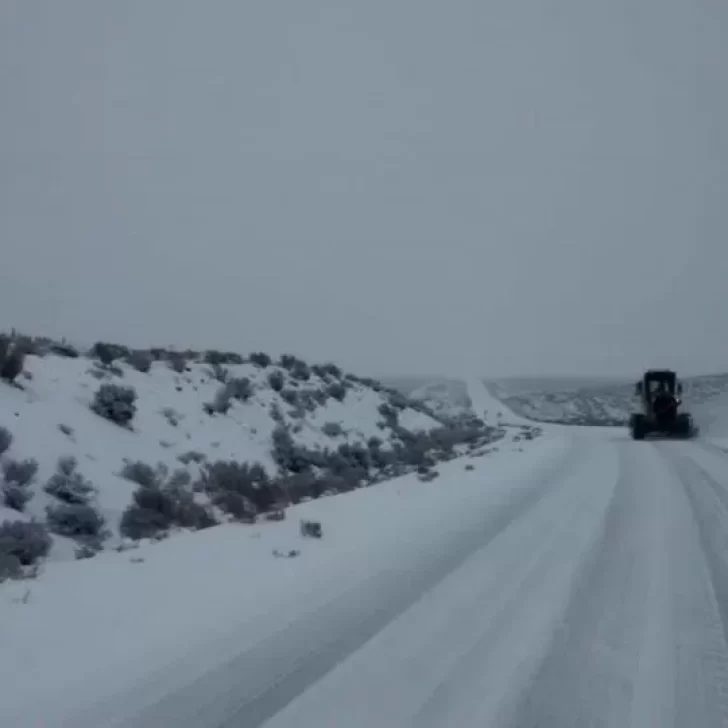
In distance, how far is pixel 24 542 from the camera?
10.1 meters

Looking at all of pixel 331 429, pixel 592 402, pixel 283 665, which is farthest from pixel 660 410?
pixel 592 402

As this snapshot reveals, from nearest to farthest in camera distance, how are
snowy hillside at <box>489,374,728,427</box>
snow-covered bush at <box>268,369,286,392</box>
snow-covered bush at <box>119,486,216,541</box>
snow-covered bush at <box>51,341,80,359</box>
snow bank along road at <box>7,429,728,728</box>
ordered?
snow bank along road at <box>7,429,728,728</box>, snow-covered bush at <box>119,486,216,541</box>, snow-covered bush at <box>51,341,80,359</box>, snow-covered bush at <box>268,369,286,392</box>, snowy hillside at <box>489,374,728,427</box>

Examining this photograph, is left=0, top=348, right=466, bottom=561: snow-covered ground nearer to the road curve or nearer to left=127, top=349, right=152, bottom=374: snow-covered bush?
left=127, top=349, right=152, bottom=374: snow-covered bush

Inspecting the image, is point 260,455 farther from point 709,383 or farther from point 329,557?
point 709,383

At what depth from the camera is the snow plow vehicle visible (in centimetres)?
3694

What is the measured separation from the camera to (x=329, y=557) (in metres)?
9.18

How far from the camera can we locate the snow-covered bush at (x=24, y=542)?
32.2 feet

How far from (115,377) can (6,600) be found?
1604 centimetres

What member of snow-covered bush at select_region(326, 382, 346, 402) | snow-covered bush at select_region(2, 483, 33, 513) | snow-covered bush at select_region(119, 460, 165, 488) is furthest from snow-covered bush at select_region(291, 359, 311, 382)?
snow-covered bush at select_region(2, 483, 33, 513)

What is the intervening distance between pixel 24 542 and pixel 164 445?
29.7 feet

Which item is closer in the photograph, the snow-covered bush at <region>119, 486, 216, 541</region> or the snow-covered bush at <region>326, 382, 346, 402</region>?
the snow-covered bush at <region>119, 486, 216, 541</region>

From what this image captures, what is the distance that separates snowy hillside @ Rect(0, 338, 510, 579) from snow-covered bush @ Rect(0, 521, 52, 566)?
24mm

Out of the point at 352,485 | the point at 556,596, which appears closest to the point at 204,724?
the point at 556,596

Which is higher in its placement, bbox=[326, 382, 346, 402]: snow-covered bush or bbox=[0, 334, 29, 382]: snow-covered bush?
bbox=[0, 334, 29, 382]: snow-covered bush
